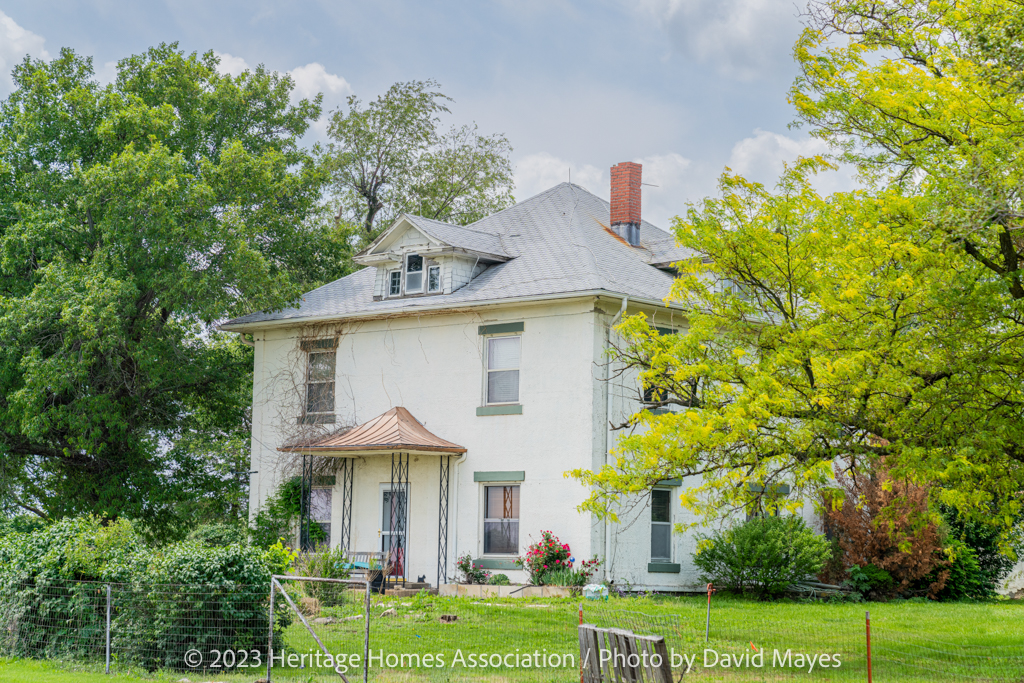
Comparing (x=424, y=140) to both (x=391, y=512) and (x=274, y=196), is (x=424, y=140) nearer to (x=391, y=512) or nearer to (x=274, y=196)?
(x=274, y=196)

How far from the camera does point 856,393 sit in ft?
40.9

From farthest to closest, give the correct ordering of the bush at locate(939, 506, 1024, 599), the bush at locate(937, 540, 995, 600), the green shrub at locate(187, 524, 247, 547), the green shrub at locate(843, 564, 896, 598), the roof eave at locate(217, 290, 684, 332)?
the bush at locate(939, 506, 1024, 599)
the bush at locate(937, 540, 995, 600)
the green shrub at locate(843, 564, 896, 598)
the roof eave at locate(217, 290, 684, 332)
the green shrub at locate(187, 524, 247, 547)

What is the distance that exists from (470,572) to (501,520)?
4.20 feet

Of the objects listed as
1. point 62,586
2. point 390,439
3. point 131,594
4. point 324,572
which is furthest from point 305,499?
point 131,594

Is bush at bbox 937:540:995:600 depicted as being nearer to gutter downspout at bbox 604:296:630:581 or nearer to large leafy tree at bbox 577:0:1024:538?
gutter downspout at bbox 604:296:630:581

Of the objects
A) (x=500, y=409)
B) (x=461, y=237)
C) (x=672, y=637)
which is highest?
(x=461, y=237)

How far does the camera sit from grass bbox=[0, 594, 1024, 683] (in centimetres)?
1244

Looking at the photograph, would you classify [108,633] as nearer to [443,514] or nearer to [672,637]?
[672,637]

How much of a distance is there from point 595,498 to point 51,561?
24.4 feet

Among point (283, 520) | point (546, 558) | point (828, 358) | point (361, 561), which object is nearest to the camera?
point (828, 358)

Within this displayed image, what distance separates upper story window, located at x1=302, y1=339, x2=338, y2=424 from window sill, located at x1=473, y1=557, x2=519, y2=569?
18.5ft

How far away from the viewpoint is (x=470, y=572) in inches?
846

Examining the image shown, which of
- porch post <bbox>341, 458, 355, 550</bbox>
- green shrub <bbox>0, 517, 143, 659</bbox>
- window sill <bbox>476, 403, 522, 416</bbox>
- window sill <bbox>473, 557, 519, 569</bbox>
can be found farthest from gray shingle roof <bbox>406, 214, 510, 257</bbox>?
green shrub <bbox>0, 517, 143, 659</bbox>

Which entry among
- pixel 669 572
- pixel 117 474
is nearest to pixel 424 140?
pixel 117 474
